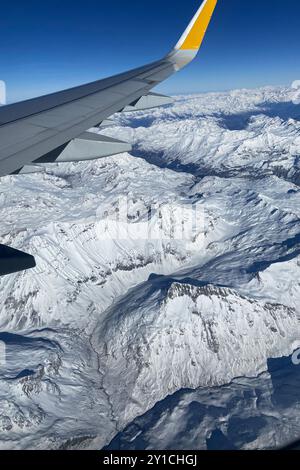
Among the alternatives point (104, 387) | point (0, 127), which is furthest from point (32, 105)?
point (104, 387)

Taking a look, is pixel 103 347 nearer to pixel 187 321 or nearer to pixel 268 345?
pixel 187 321

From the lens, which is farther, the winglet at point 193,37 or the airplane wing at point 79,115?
the winglet at point 193,37

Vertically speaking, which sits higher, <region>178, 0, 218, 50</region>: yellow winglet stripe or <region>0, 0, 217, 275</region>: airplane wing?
<region>178, 0, 218, 50</region>: yellow winglet stripe

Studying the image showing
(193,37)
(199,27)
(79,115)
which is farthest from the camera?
(193,37)

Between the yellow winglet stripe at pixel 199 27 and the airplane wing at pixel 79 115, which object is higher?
the yellow winglet stripe at pixel 199 27

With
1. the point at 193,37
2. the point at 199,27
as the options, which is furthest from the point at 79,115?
the point at 193,37

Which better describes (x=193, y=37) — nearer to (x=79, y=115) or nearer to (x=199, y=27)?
(x=199, y=27)
